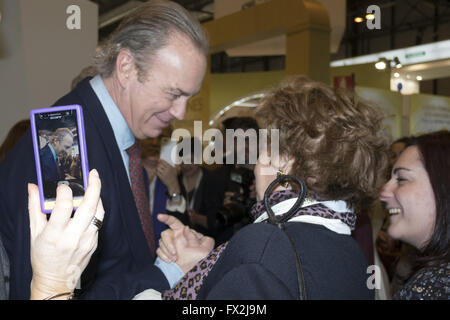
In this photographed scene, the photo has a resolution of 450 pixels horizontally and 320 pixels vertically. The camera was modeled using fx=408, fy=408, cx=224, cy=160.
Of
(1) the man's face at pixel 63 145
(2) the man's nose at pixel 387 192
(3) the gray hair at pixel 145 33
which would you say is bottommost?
(2) the man's nose at pixel 387 192

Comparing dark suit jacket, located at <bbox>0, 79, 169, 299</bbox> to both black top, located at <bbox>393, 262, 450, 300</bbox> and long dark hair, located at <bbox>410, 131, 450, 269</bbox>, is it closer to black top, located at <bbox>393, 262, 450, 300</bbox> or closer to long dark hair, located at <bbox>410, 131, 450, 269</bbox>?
black top, located at <bbox>393, 262, 450, 300</bbox>

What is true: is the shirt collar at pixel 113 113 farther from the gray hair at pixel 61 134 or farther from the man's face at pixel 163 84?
the gray hair at pixel 61 134

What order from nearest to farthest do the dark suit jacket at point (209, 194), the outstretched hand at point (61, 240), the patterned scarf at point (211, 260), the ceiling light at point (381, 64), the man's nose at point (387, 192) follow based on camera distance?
the outstretched hand at point (61, 240) < the patterned scarf at point (211, 260) < the man's nose at point (387, 192) < the dark suit jacket at point (209, 194) < the ceiling light at point (381, 64)

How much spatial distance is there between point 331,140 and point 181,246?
23.7 inches

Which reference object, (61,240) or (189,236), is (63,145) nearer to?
(61,240)

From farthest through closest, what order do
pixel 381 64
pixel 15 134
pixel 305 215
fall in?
1. pixel 381 64
2. pixel 15 134
3. pixel 305 215

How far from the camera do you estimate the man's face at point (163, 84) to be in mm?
1430

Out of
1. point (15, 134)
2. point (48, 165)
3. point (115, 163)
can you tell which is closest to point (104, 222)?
point (115, 163)

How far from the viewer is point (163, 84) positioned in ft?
4.75

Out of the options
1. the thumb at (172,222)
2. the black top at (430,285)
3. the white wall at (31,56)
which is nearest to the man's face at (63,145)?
the thumb at (172,222)

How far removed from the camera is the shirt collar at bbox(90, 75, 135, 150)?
1.41 metres

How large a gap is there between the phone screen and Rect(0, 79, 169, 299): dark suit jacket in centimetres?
28
